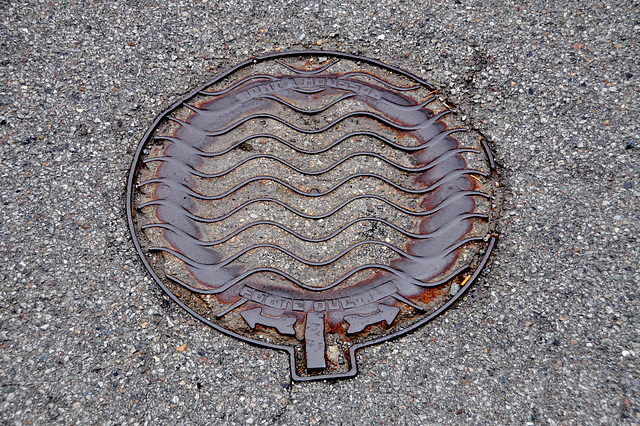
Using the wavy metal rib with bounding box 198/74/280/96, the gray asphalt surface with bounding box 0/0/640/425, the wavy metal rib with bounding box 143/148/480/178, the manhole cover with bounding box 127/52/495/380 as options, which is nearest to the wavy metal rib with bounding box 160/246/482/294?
the manhole cover with bounding box 127/52/495/380

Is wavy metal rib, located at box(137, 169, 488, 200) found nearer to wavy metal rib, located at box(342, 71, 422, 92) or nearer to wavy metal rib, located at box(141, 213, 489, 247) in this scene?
wavy metal rib, located at box(141, 213, 489, 247)

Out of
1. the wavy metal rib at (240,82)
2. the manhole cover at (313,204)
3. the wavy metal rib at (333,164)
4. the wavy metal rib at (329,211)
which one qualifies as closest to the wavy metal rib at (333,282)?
the manhole cover at (313,204)

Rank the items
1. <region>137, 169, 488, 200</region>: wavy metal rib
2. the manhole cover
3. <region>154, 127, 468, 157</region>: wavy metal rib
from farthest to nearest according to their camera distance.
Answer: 1. <region>154, 127, 468, 157</region>: wavy metal rib
2. <region>137, 169, 488, 200</region>: wavy metal rib
3. the manhole cover

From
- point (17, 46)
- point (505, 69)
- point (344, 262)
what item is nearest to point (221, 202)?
point (344, 262)

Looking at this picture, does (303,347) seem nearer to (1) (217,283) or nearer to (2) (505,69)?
(1) (217,283)

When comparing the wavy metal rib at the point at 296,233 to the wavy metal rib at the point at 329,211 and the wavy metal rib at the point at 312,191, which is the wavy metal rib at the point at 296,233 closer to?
the wavy metal rib at the point at 329,211

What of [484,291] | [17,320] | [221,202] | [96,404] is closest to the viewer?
[96,404]

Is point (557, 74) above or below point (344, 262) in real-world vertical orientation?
above
